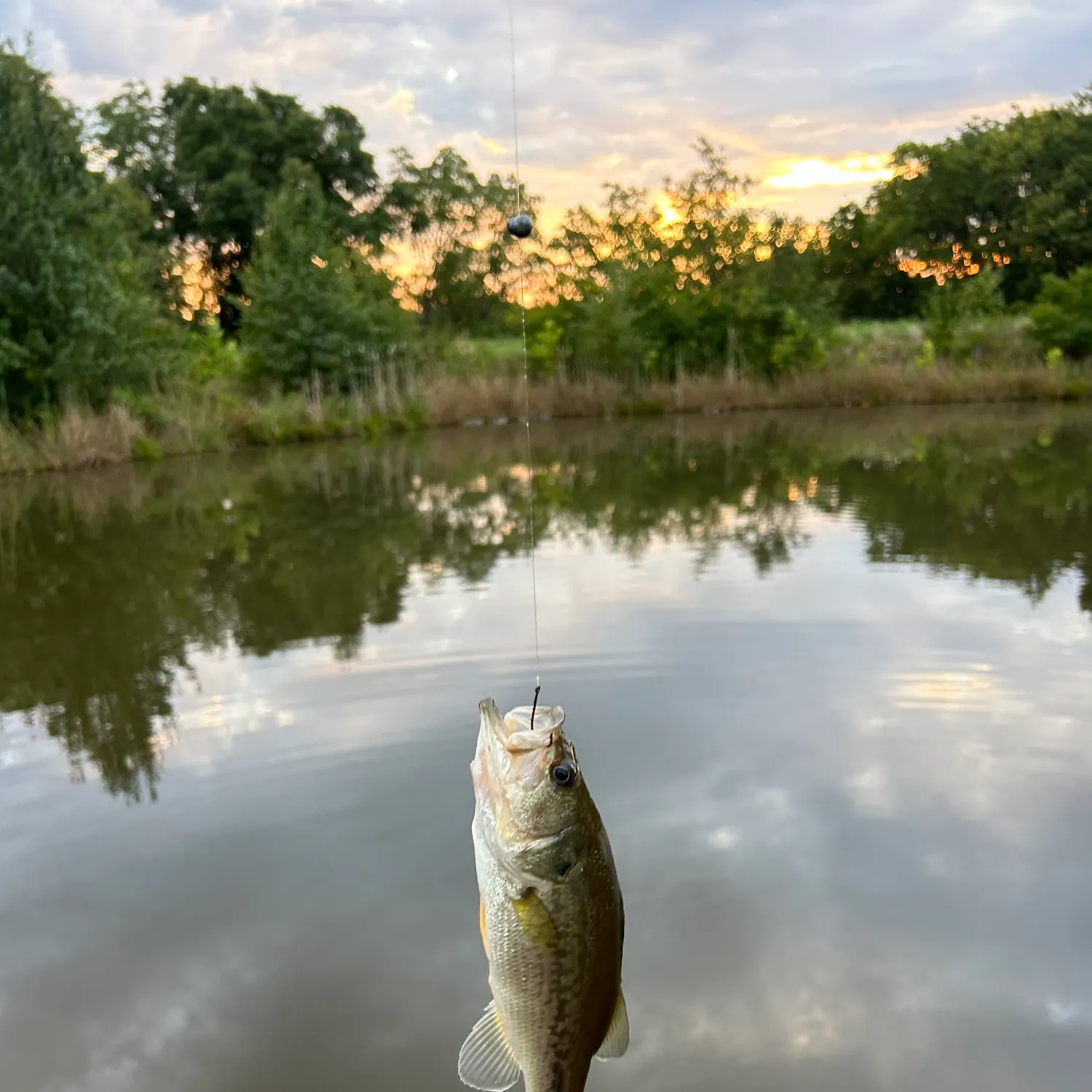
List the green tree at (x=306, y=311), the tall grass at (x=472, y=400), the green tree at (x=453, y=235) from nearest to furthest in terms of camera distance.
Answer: the tall grass at (x=472, y=400)
the green tree at (x=306, y=311)
the green tree at (x=453, y=235)

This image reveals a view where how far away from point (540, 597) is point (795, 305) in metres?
21.2

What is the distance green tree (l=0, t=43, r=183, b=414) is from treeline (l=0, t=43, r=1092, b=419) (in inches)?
1.6

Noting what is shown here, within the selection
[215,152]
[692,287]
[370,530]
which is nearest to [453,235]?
[215,152]

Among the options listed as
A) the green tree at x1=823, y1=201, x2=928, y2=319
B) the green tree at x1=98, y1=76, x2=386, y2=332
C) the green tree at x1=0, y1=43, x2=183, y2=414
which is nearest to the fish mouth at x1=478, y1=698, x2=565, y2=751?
the green tree at x1=0, y1=43, x2=183, y2=414

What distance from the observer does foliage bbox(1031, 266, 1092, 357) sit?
26.9 m

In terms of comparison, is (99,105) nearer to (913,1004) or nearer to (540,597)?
(540,597)

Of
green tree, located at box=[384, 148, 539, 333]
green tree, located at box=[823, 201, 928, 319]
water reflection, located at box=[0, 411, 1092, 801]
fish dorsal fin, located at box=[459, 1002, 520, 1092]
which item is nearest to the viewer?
fish dorsal fin, located at box=[459, 1002, 520, 1092]

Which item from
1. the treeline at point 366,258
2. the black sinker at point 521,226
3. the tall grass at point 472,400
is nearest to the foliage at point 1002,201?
the treeline at point 366,258

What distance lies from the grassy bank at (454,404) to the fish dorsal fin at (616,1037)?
17.1 metres

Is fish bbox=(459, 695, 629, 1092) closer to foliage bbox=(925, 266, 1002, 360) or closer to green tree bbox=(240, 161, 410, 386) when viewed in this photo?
green tree bbox=(240, 161, 410, 386)

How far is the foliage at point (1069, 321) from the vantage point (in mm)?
26922

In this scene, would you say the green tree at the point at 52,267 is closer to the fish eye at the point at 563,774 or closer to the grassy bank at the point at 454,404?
the grassy bank at the point at 454,404

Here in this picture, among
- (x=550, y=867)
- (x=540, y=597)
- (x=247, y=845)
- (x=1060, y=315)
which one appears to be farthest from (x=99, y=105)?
(x=550, y=867)

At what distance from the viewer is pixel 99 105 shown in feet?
110
